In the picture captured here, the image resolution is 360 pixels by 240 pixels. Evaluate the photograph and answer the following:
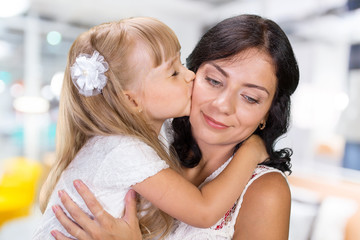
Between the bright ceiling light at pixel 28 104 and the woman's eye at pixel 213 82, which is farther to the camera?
the bright ceiling light at pixel 28 104

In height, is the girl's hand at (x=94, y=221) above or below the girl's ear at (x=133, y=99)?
below

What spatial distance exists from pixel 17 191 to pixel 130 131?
3848mm

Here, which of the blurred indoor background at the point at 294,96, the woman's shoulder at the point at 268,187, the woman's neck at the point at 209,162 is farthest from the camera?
the blurred indoor background at the point at 294,96

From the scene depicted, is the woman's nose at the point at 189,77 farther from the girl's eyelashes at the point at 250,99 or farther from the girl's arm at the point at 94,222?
the girl's arm at the point at 94,222

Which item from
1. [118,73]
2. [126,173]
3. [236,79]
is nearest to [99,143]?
[126,173]

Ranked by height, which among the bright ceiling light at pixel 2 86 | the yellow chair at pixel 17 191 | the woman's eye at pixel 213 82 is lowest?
the yellow chair at pixel 17 191

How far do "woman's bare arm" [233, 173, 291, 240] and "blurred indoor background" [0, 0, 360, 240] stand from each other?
7.16ft

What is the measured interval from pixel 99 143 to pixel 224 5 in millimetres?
5055

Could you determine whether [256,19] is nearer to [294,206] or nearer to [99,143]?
[99,143]

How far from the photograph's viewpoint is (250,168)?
4.33 ft

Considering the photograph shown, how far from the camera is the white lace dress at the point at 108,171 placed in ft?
3.79

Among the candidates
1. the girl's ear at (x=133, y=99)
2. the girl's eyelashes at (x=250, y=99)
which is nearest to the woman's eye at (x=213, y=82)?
the girl's eyelashes at (x=250, y=99)

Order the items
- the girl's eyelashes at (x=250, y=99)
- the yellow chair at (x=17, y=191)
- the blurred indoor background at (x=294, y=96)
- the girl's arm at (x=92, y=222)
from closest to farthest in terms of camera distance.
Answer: the girl's arm at (x=92, y=222) < the girl's eyelashes at (x=250, y=99) < the blurred indoor background at (x=294, y=96) < the yellow chair at (x=17, y=191)

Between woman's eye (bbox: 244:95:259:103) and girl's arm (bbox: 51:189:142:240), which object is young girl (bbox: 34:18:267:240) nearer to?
girl's arm (bbox: 51:189:142:240)
